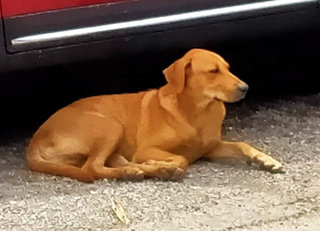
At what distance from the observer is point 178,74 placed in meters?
2.13

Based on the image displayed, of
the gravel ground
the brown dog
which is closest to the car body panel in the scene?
the brown dog

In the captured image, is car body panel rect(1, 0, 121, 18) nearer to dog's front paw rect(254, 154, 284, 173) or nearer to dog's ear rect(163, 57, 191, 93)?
dog's ear rect(163, 57, 191, 93)

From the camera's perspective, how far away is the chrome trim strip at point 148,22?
214cm

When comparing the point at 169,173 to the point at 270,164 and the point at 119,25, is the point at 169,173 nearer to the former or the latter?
the point at 270,164

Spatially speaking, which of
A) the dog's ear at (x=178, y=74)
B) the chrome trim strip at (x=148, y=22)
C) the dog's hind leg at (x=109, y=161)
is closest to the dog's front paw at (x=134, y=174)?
the dog's hind leg at (x=109, y=161)

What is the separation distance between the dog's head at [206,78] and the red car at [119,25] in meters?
0.13

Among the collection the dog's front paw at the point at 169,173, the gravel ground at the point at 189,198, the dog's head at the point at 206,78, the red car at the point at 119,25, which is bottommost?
the gravel ground at the point at 189,198

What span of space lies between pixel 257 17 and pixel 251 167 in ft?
1.37

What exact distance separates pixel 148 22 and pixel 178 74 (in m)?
0.17

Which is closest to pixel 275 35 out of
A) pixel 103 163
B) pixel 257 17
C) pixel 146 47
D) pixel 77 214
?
pixel 257 17

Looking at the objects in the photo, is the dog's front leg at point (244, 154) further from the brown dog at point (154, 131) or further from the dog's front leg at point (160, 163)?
the dog's front leg at point (160, 163)

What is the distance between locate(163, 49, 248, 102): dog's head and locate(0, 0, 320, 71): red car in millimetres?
135

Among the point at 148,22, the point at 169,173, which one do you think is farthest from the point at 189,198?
the point at 148,22

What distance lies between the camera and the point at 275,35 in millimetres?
2412
